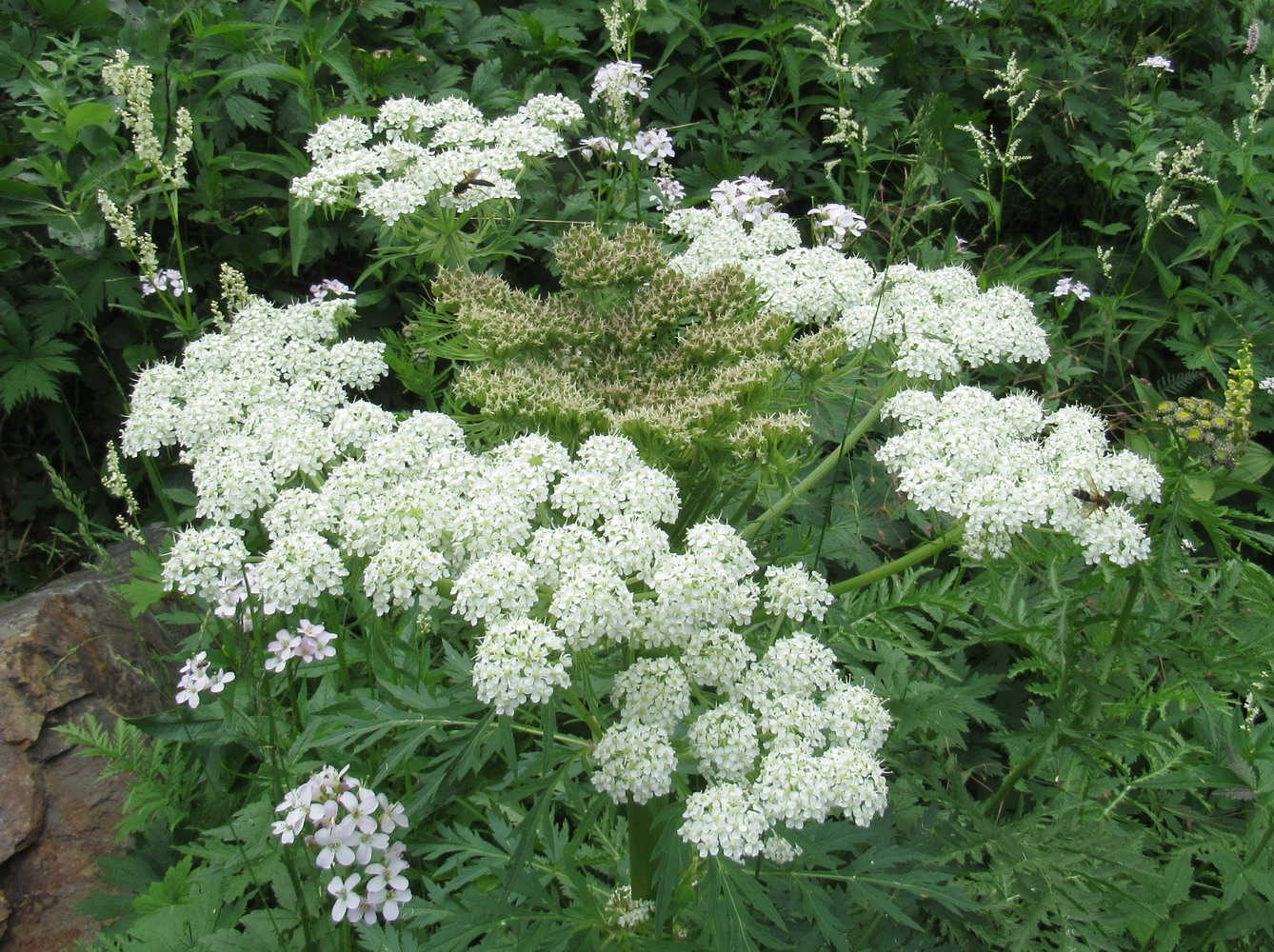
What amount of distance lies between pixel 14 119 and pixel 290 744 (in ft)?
14.7

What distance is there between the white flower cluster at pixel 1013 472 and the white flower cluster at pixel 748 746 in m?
0.62

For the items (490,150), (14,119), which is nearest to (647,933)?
(490,150)

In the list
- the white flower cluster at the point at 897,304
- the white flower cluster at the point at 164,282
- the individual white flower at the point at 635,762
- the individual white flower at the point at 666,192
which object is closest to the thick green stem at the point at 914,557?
the white flower cluster at the point at 897,304

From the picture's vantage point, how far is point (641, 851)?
2.88 meters

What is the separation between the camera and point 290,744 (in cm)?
327

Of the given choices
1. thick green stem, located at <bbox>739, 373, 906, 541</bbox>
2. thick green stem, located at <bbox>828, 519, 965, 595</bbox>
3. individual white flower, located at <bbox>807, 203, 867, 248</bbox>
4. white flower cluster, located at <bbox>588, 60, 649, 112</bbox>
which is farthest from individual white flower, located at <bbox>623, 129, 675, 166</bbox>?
thick green stem, located at <bbox>828, 519, 965, 595</bbox>

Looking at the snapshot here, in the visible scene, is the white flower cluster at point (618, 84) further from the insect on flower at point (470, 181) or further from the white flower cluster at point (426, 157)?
the insect on flower at point (470, 181)

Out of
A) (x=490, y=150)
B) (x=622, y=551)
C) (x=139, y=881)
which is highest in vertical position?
(x=490, y=150)

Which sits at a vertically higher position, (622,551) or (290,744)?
(622,551)

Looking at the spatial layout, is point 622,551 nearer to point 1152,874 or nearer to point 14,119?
point 1152,874

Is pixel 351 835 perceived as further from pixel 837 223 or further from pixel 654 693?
pixel 837 223

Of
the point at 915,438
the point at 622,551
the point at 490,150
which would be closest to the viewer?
the point at 622,551

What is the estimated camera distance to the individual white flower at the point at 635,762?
234cm

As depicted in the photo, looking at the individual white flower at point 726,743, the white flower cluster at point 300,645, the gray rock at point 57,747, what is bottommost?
the gray rock at point 57,747
